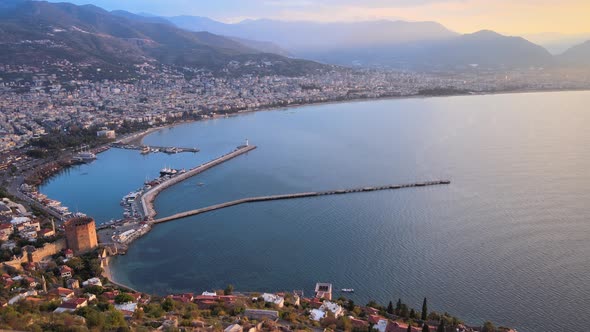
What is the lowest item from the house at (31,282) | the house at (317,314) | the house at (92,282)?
the house at (92,282)

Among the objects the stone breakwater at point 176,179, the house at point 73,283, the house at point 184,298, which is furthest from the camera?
the stone breakwater at point 176,179

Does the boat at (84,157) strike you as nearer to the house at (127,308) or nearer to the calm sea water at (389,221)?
the calm sea water at (389,221)

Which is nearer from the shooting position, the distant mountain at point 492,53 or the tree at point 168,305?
the tree at point 168,305

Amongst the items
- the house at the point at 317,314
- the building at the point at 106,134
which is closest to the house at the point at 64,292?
the house at the point at 317,314

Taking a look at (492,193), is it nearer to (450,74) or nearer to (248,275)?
(248,275)

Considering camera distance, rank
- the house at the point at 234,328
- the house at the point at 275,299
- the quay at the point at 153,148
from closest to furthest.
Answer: the house at the point at 234,328
the house at the point at 275,299
the quay at the point at 153,148

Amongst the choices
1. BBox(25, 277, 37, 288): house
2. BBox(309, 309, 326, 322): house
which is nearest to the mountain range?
BBox(25, 277, 37, 288): house

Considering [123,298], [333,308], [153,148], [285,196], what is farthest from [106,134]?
[333,308]
